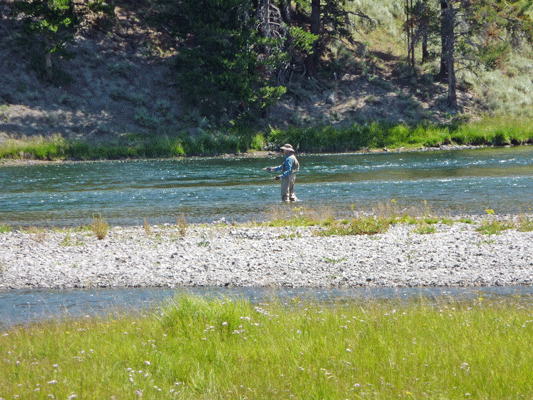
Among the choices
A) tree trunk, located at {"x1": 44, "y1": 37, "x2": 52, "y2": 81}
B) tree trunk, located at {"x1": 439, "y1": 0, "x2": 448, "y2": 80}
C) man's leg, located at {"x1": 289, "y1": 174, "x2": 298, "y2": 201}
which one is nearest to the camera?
man's leg, located at {"x1": 289, "y1": 174, "x2": 298, "y2": 201}

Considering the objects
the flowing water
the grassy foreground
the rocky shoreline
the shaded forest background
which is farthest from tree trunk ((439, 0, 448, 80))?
the grassy foreground

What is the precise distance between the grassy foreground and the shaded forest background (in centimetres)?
3307

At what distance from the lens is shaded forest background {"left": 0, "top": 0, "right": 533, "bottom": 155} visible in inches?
1542

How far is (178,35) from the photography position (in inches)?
1687

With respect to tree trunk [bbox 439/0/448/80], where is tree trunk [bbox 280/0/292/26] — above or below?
above

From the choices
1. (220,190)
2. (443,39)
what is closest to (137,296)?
(220,190)

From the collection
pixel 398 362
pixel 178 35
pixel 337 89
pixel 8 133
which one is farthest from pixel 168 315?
pixel 337 89

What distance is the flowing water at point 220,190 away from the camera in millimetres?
17516

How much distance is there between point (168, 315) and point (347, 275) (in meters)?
4.32

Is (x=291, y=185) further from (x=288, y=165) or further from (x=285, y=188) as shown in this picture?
(x=288, y=165)

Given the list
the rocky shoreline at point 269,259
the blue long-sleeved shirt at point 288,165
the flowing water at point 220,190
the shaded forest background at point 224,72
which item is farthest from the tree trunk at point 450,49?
the rocky shoreline at point 269,259

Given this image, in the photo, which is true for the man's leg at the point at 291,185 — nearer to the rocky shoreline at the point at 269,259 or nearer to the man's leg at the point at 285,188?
the man's leg at the point at 285,188

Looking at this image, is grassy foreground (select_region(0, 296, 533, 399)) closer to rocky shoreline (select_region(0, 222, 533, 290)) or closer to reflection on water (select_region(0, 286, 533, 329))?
reflection on water (select_region(0, 286, 533, 329))

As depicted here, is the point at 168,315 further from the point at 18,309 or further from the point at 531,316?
the point at 531,316
